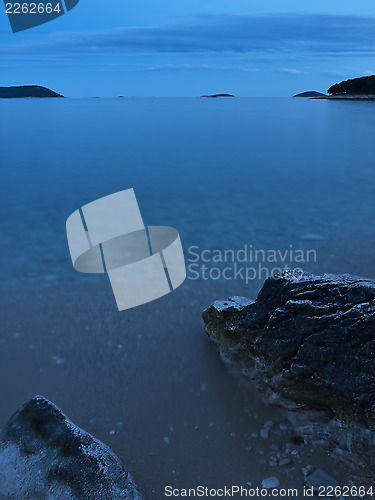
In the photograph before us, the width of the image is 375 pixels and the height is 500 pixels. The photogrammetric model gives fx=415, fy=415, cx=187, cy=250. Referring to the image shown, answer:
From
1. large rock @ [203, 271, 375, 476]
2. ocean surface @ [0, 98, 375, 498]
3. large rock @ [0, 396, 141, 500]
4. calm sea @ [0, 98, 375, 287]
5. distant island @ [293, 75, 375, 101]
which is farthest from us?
distant island @ [293, 75, 375, 101]

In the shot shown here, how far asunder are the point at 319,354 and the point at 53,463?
201 centimetres

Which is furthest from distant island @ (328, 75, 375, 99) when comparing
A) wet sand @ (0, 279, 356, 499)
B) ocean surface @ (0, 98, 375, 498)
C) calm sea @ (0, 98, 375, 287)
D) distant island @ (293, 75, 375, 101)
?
wet sand @ (0, 279, 356, 499)

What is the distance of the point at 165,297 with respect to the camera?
5262 millimetres

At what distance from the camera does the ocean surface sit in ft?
10.6

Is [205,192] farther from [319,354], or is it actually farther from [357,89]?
[357,89]

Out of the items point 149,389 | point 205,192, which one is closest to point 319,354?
point 149,389

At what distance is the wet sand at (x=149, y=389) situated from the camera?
2941 mm

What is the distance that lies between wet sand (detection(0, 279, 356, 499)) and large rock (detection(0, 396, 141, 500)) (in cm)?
34

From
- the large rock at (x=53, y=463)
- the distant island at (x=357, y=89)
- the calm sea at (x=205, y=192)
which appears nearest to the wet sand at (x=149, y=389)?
the large rock at (x=53, y=463)

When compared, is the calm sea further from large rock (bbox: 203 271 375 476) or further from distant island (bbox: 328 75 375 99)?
distant island (bbox: 328 75 375 99)

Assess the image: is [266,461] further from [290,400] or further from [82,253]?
[82,253]

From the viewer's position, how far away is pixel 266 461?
9.60ft

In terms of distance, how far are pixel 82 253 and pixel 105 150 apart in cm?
1474

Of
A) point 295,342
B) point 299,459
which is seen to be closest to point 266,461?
point 299,459
